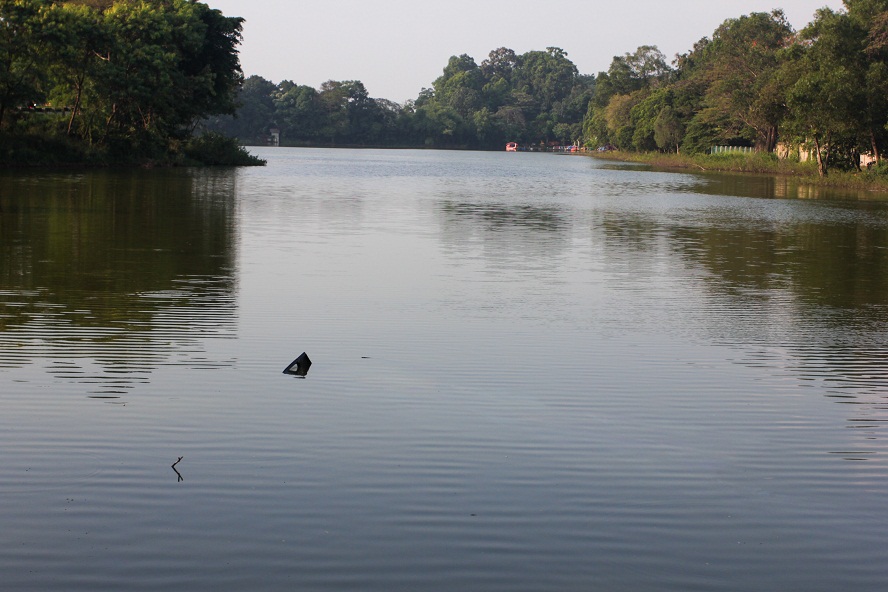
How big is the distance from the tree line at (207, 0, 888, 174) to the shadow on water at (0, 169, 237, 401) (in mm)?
36872

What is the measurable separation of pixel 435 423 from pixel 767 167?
2550 inches

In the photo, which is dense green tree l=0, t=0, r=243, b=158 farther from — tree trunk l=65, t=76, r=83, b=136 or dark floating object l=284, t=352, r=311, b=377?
dark floating object l=284, t=352, r=311, b=377

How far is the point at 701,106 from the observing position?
90.3 m

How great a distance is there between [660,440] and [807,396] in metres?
2.14

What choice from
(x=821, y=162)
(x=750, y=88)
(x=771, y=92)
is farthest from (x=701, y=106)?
(x=821, y=162)

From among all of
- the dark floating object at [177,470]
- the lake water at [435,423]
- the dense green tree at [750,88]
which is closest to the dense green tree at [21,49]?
the lake water at [435,423]

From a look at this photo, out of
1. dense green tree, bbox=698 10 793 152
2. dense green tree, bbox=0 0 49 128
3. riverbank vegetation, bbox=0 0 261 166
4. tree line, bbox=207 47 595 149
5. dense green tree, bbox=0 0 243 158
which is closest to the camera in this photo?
dense green tree, bbox=0 0 49 128

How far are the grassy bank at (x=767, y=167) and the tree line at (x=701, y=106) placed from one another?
152 cm

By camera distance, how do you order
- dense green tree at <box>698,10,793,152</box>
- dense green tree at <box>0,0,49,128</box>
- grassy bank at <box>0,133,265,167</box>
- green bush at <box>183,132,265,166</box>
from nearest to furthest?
1. dense green tree at <box>0,0,49,128</box>
2. grassy bank at <box>0,133,265,167</box>
3. green bush at <box>183,132,265,166</box>
4. dense green tree at <box>698,10,793,152</box>

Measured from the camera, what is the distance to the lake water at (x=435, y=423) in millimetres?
5379

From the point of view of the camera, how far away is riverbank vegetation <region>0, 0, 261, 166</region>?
1697 inches

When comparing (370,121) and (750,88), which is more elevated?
(370,121)

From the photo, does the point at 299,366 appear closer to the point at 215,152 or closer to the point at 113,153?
the point at 113,153

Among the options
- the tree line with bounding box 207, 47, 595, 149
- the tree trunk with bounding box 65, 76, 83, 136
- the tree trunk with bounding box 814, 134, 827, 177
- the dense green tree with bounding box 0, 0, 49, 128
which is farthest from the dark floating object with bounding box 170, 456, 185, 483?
the tree line with bounding box 207, 47, 595, 149
